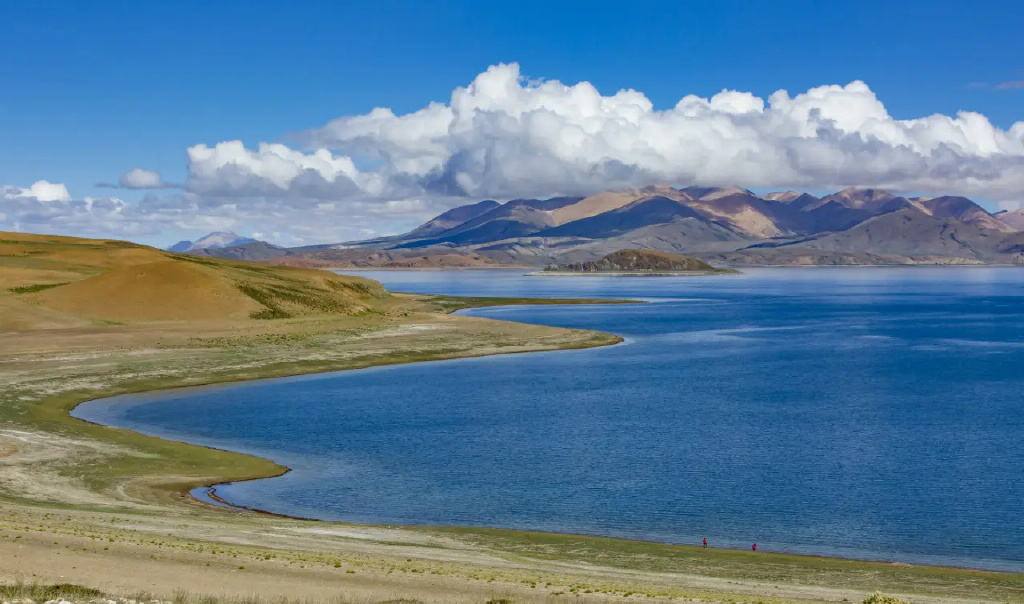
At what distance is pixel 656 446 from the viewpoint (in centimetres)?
6988

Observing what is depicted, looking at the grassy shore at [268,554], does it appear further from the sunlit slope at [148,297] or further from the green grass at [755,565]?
the sunlit slope at [148,297]

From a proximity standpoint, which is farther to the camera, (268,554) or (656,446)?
(656,446)

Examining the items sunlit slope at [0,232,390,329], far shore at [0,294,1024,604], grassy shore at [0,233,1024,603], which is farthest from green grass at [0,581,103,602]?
sunlit slope at [0,232,390,329]

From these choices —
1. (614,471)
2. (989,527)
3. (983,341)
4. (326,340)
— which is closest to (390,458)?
(614,471)

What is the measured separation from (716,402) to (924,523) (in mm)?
44197

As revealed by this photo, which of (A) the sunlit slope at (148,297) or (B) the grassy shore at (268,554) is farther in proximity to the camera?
(A) the sunlit slope at (148,297)

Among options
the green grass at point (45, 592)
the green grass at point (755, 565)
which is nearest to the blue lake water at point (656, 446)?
the green grass at point (755, 565)

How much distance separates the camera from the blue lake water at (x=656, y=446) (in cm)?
4950

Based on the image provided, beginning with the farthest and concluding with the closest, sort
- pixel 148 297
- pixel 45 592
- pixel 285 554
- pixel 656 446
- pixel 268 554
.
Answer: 1. pixel 148 297
2. pixel 656 446
3. pixel 285 554
4. pixel 268 554
5. pixel 45 592

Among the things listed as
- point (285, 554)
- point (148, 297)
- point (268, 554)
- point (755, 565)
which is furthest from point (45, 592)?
point (148, 297)

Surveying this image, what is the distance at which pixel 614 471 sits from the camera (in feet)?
201

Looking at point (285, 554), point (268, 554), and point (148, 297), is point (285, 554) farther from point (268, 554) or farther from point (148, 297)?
point (148, 297)

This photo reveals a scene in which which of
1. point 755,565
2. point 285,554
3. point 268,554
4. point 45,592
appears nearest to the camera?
point 45,592

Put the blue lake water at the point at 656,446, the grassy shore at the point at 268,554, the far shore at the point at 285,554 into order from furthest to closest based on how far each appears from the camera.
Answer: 1. the blue lake water at the point at 656,446
2. the far shore at the point at 285,554
3. the grassy shore at the point at 268,554
